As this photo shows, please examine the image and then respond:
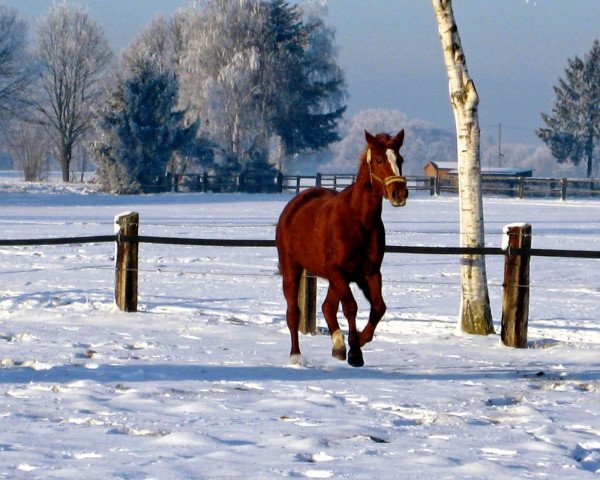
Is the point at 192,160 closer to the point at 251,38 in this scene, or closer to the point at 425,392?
the point at 251,38

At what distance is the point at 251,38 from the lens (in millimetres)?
59219

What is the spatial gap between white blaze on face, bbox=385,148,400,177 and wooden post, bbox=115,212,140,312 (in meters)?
5.07

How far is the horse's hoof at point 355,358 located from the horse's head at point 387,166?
130 cm

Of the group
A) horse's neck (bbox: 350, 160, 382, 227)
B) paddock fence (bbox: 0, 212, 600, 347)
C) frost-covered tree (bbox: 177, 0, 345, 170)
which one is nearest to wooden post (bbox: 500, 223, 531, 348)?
paddock fence (bbox: 0, 212, 600, 347)

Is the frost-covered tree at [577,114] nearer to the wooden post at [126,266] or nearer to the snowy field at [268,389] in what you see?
the snowy field at [268,389]

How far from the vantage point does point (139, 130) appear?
52688 millimetres

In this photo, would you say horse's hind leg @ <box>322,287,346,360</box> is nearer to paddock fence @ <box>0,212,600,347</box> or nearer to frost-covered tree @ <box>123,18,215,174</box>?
paddock fence @ <box>0,212,600,347</box>

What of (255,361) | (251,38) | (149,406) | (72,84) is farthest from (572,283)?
(72,84)

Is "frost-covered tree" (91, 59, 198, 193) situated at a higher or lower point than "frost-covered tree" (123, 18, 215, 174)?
lower

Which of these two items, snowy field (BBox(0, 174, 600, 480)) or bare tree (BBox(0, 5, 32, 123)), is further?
bare tree (BBox(0, 5, 32, 123))

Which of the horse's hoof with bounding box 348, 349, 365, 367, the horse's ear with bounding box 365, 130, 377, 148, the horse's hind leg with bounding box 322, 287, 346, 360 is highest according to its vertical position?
the horse's ear with bounding box 365, 130, 377, 148

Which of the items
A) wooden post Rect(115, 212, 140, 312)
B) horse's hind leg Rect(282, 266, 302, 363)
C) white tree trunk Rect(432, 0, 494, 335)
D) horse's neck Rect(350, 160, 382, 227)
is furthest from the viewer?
wooden post Rect(115, 212, 140, 312)

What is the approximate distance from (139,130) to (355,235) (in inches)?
1809

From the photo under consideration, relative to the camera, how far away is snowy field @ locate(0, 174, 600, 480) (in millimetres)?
5394
